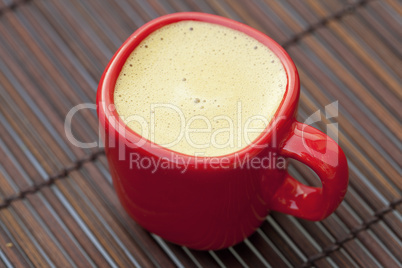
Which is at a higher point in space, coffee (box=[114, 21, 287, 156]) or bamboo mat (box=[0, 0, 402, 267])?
coffee (box=[114, 21, 287, 156])

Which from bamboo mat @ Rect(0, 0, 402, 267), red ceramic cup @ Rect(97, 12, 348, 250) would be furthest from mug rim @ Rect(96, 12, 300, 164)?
bamboo mat @ Rect(0, 0, 402, 267)

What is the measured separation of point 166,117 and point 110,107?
0.06m

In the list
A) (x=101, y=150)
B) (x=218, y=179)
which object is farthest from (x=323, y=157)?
(x=101, y=150)

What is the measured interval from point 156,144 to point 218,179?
0.08 m

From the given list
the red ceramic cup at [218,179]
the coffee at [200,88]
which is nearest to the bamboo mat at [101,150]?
the red ceramic cup at [218,179]

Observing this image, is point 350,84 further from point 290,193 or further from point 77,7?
point 77,7

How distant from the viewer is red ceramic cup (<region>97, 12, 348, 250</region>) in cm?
64

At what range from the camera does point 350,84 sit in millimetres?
905

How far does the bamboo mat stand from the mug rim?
0.20 meters

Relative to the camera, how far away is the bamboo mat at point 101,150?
796mm

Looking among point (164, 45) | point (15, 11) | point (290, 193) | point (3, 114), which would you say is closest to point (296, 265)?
point (290, 193)

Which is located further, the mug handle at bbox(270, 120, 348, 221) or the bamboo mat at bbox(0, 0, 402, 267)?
the bamboo mat at bbox(0, 0, 402, 267)

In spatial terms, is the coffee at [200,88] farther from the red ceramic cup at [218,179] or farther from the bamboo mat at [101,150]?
the bamboo mat at [101,150]

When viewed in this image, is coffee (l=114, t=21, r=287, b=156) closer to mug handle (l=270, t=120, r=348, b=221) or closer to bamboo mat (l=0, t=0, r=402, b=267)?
mug handle (l=270, t=120, r=348, b=221)
